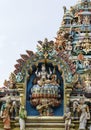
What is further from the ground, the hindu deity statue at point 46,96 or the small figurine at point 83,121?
the hindu deity statue at point 46,96

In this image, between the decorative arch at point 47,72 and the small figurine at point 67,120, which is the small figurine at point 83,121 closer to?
the small figurine at point 67,120

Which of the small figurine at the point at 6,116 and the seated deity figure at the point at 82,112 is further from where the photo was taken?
the small figurine at the point at 6,116

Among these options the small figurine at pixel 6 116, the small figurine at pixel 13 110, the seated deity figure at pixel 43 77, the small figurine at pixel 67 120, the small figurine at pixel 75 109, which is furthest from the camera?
the seated deity figure at pixel 43 77

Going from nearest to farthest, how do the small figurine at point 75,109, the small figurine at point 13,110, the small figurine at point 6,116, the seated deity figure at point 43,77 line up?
the small figurine at point 6,116 → the small figurine at point 75,109 → the small figurine at point 13,110 → the seated deity figure at point 43,77

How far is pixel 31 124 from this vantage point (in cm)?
1969

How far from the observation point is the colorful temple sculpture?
19594mm

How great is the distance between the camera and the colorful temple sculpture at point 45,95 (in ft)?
64.3

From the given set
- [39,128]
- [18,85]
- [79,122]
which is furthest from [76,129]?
[18,85]

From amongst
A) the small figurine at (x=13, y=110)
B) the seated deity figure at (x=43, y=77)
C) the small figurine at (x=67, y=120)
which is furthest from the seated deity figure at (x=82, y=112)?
the small figurine at (x=13, y=110)

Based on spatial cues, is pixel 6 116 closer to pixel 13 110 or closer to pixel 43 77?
pixel 13 110

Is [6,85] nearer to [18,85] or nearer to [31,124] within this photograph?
[18,85]

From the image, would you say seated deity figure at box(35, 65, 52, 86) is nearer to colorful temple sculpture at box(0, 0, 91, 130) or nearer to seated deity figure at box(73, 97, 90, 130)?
colorful temple sculpture at box(0, 0, 91, 130)

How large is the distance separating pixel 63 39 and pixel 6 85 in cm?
1686

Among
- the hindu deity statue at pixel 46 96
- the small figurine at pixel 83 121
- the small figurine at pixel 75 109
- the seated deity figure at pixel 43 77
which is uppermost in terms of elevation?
the seated deity figure at pixel 43 77
